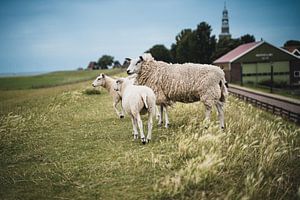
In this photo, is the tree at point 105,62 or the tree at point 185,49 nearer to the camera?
the tree at point 185,49

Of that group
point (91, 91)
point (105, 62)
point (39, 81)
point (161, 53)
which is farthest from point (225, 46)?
point (105, 62)

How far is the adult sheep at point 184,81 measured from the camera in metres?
9.82

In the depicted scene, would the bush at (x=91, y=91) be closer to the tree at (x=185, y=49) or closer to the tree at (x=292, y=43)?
the tree at (x=185, y=49)

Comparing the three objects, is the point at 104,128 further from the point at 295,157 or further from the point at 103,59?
the point at 103,59

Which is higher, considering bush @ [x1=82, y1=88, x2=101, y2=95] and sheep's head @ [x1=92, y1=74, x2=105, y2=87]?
sheep's head @ [x1=92, y1=74, x2=105, y2=87]

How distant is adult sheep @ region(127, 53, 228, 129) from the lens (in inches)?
387

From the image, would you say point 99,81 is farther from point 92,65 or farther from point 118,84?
point 92,65

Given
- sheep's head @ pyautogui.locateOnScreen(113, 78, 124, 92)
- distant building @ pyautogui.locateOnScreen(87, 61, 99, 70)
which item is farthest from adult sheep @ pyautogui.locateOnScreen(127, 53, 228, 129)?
distant building @ pyautogui.locateOnScreen(87, 61, 99, 70)

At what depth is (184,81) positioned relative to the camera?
10.3 meters

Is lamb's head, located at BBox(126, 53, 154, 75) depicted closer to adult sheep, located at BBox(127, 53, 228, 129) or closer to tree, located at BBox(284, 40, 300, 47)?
adult sheep, located at BBox(127, 53, 228, 129)

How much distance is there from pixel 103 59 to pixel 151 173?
150 meters

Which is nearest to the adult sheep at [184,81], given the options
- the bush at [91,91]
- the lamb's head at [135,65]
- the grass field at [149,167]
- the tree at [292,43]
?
the lamb's head at [135,65]

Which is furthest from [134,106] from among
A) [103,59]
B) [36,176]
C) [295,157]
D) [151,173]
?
[103,59]

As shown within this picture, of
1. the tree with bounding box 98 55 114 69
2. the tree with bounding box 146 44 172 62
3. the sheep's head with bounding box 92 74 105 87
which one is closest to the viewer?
the sheep's head with bounding box 92 74 105 87
